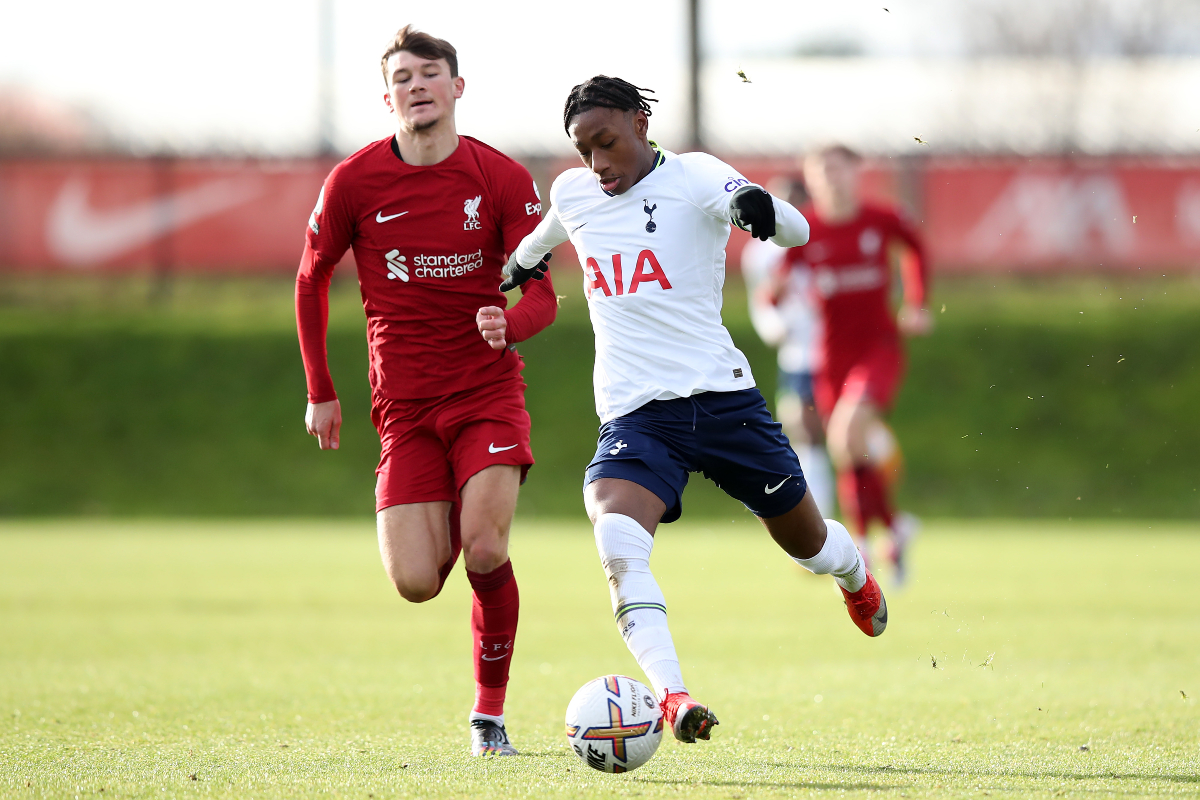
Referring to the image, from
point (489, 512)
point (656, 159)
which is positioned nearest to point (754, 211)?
point (656, 159)

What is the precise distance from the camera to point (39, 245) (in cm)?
2117

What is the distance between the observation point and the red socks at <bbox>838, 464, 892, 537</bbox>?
945 cm

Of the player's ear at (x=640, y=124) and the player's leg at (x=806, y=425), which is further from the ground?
the player's ear at (x=640, y=124)

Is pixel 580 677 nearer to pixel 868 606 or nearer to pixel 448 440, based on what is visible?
pixel 868 606

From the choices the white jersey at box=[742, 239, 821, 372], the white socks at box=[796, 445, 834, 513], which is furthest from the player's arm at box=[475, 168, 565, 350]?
the white jersey at box=[742, 239, 821, 372]

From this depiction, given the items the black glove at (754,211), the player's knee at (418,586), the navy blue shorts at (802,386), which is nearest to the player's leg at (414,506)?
the player's knee at (418,586)

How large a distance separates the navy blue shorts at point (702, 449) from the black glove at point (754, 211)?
553mm

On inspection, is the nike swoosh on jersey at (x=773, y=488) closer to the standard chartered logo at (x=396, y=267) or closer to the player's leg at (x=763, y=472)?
the player's leg at (x=763, y=472)

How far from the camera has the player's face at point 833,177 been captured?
966 cm

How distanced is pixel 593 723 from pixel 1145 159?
1888cm

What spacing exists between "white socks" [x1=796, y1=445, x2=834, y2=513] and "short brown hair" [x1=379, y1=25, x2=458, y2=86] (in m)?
6.95

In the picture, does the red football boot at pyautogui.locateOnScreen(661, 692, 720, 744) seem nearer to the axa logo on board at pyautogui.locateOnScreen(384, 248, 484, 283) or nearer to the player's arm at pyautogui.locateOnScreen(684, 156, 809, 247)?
the player's arm at pyautogui.locateOnScreen(684, 156, 809, 247)

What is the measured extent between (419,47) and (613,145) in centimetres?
87

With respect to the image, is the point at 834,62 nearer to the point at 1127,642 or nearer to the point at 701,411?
the point at 1127,642
